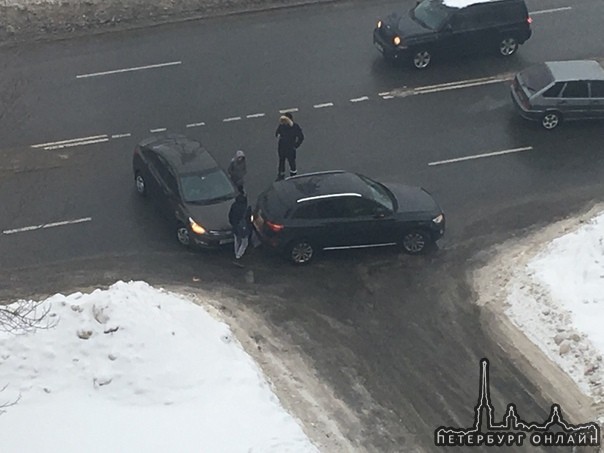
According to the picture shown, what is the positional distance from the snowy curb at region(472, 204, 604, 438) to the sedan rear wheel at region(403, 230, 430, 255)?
1.13m

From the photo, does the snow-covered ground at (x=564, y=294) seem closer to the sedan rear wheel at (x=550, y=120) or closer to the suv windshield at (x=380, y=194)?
the suv windshield at (x=380, y=194)

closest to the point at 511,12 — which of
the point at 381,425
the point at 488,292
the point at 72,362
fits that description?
the point at 488,292

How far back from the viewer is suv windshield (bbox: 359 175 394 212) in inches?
738

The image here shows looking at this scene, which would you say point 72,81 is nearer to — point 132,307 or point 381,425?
point 132,307

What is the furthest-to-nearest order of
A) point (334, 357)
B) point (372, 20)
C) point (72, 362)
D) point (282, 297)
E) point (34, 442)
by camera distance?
point (372, 20)
point (282, 297)
point (334, 357)
point (72, 362)
point (34, 442)

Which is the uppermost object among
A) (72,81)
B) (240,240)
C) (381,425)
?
(72,81)

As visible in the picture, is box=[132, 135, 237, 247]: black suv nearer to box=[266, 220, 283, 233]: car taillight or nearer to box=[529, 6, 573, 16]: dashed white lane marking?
box=[266, 220, 283, 233]: car taillight

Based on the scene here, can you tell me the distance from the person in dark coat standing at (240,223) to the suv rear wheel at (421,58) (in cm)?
774

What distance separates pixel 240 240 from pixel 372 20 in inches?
402

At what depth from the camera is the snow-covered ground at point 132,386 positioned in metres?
13.8

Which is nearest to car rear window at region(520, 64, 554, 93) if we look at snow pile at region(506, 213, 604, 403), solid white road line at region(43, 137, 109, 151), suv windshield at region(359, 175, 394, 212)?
snow pile at region(506, 213, 604, 403)

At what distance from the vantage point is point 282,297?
18.0 meters

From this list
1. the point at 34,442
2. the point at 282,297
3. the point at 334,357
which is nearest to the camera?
the point at 34,442

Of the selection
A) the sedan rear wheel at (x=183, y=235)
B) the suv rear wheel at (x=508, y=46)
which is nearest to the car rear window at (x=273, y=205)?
the sedan rear wheel at (x=183, y=235)
